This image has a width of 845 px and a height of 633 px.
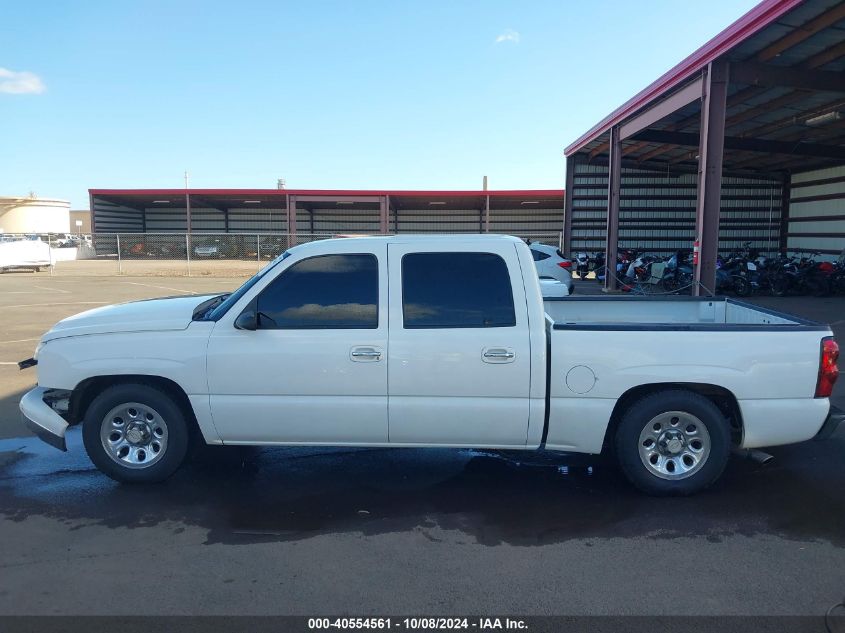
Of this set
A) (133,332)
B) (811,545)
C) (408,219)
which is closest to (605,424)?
(811,545)

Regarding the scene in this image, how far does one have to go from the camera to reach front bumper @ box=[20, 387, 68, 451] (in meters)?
4.90

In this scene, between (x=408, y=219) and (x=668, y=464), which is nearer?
(x=668, y=464)

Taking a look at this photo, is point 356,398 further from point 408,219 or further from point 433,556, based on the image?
point 408,219

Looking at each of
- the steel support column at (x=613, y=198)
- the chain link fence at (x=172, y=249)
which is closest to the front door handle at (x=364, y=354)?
the steel support column at (x=613, y=198)

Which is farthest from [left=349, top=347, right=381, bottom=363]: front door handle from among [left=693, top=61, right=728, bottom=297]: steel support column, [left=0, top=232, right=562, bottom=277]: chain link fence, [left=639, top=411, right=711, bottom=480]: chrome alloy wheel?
[left=0, top=232, right=562, bottom=277]: chain link fence

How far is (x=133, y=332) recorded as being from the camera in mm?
4801

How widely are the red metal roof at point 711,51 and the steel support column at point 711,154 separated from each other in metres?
0.41

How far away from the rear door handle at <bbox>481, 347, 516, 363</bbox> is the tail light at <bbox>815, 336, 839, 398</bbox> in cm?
211

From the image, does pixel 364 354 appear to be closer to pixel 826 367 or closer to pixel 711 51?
pixel 826 367

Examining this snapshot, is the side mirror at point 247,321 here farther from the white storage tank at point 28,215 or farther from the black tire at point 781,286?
the white storage tank at point 28,215

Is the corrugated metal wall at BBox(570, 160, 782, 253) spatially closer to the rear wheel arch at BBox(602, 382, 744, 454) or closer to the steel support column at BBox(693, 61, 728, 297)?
the steel support column at BBox(693, 61, 728, 297)

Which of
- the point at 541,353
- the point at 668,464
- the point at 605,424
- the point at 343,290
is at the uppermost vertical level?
the point at 343,290

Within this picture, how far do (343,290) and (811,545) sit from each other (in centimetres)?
341

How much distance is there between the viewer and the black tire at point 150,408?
4840 mm
